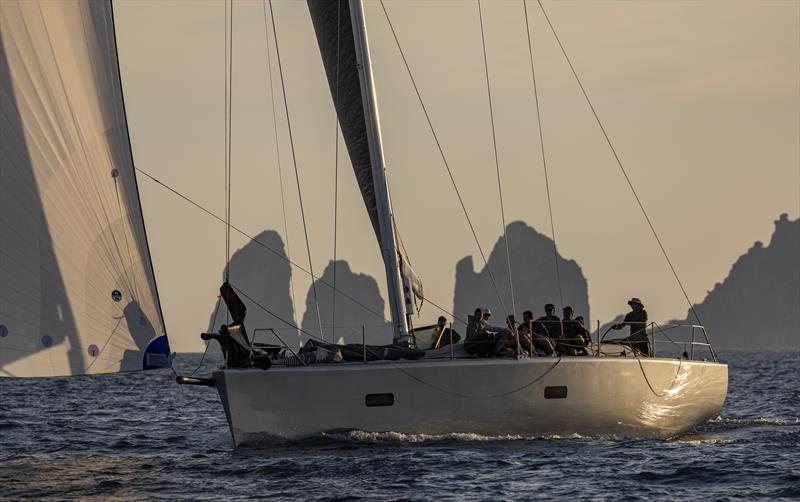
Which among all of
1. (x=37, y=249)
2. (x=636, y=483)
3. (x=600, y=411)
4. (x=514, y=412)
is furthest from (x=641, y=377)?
(x=37, y=249)

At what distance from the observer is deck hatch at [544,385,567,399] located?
1970cm

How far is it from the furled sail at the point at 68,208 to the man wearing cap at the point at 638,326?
310 inches

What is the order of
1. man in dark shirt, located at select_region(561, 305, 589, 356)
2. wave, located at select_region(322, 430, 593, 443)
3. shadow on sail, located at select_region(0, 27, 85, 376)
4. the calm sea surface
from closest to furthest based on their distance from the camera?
the calm sea surface → shadow on sail, located at select_region(0, 27, 85, 376) → wave, located at select_region(322, 430, 593, 443) → man in dark shirt, located at select_region(561, 305, 589, 356)

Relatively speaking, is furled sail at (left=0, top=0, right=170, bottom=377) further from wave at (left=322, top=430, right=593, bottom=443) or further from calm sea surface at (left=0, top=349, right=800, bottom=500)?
wave at (left=322, top=430, right=593, bottom=443)

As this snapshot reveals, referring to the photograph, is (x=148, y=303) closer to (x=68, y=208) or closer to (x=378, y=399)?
(x=68, y=208)

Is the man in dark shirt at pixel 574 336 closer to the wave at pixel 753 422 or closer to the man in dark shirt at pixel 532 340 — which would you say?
the man in dark shirt at pixel 532 340

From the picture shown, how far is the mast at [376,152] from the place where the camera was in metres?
20.9

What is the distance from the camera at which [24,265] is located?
1738cm

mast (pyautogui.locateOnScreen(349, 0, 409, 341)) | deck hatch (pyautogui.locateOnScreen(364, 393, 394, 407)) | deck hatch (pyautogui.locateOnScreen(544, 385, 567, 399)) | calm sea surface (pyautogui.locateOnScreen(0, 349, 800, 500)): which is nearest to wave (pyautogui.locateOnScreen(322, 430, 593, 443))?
calm sea surface (pyautogui.locateOnScreen(0, 349, 800, 500))

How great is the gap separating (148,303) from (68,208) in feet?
5.38

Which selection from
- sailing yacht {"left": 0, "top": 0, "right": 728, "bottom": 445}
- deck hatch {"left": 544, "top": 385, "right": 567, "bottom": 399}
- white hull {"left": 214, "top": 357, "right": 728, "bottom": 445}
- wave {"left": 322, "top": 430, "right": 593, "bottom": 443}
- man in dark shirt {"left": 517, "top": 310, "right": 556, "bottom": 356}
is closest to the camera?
sailing yacht {"left": 0, "top": 0, "right": 728, "bottom": 445}

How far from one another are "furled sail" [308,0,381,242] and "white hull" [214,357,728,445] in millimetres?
3191

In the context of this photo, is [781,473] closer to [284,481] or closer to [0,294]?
[284,481]

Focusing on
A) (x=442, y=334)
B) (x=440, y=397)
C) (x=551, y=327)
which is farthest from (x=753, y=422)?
(x=440, y=397)
